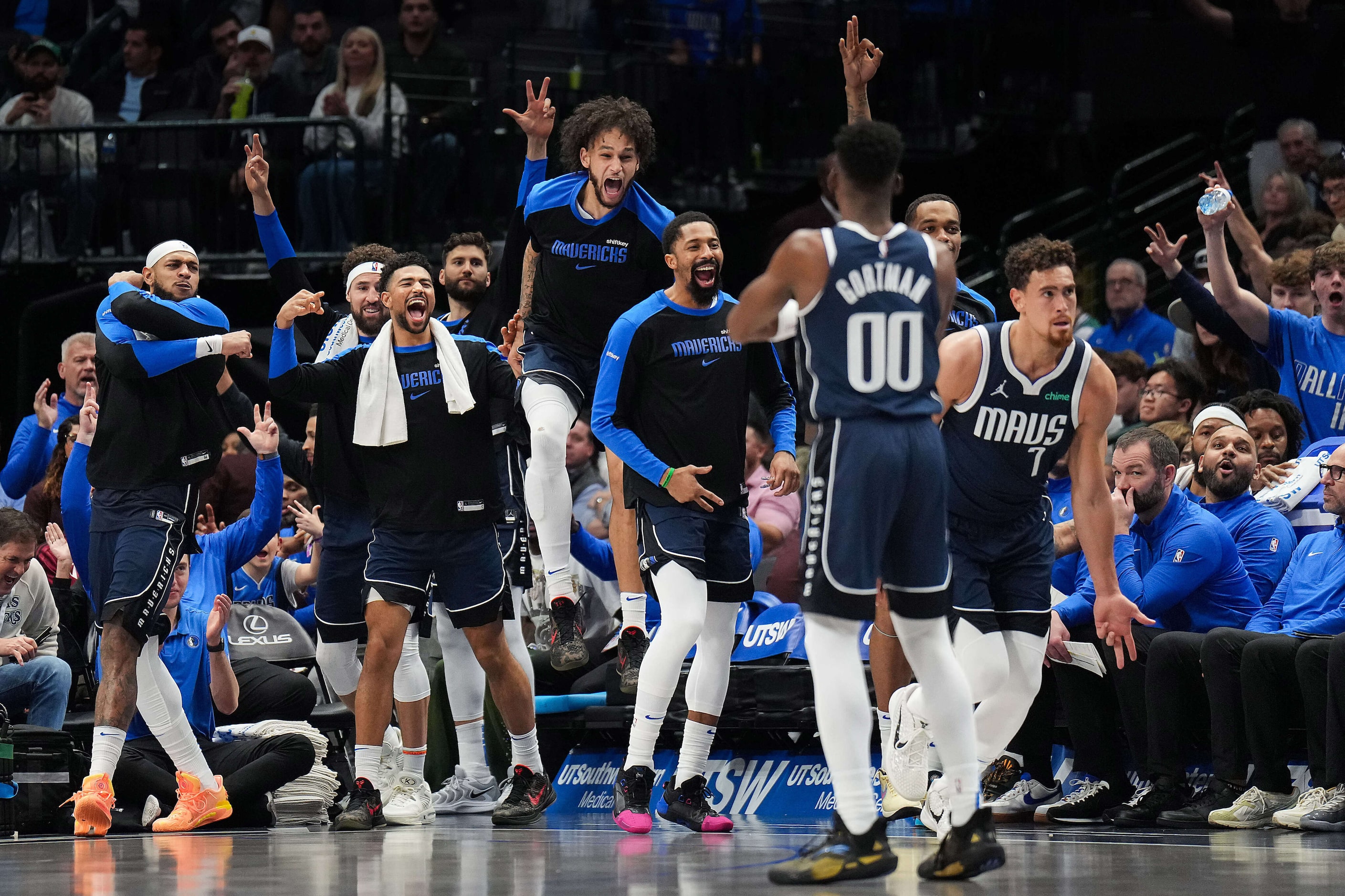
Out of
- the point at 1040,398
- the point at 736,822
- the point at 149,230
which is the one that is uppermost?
the point at 149,230

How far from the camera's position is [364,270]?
8914mm

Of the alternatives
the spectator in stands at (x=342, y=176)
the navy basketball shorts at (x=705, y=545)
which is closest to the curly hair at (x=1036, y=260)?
the navy basketball shorts at (x=705, y=545)

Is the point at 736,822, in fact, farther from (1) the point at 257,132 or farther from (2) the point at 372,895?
(1) the point at 257,132

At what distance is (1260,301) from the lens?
31.0 feet

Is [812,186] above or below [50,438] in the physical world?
above

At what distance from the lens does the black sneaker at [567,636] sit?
320 inches

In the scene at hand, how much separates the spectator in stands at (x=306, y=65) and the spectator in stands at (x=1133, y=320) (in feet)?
20.6

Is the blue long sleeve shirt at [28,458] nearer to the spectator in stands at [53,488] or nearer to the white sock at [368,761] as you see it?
the spectator in stands at [53,488]

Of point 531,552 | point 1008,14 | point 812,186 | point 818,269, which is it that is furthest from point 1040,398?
point 1008,14

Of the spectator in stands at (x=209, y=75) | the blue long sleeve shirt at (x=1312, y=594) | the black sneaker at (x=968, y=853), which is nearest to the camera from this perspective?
the black sneaker at (x=968, y=853)

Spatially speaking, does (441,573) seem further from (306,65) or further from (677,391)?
(306,65)

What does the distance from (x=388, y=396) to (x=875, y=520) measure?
326cm

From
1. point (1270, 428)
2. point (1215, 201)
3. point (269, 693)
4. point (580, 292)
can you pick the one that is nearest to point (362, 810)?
point (269, 693)

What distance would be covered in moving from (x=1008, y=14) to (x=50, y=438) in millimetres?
9308
